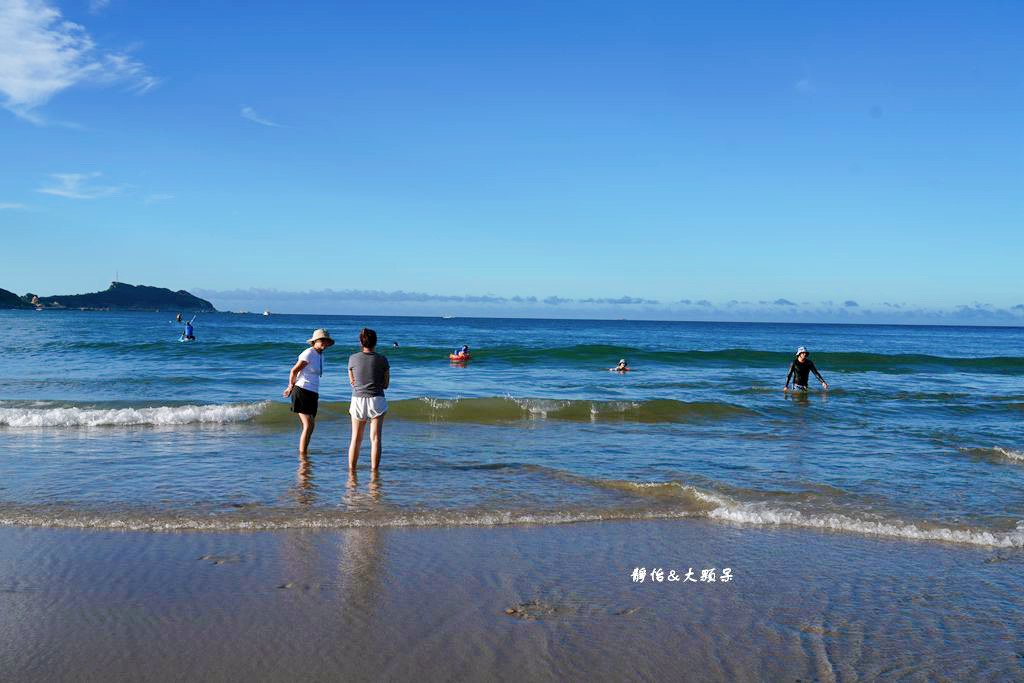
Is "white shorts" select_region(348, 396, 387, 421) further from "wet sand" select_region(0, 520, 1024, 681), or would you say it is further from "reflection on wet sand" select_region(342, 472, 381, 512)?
"wet sand" select_region(0, 520, 1024, 681)

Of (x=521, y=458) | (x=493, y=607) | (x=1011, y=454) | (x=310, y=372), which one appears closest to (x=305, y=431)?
(x=310, y=372)

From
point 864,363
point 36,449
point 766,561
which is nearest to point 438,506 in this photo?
point 766,561

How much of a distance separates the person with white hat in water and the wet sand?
3.82 meters

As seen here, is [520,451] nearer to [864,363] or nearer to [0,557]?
[0,557]

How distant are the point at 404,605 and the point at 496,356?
34.6m

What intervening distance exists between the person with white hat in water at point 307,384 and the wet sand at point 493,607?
3.82 m

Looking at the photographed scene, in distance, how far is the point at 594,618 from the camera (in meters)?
4.75

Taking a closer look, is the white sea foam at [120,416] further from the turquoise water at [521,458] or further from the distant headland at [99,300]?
the distant headland at [99,300]

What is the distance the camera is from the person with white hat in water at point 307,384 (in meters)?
10.1

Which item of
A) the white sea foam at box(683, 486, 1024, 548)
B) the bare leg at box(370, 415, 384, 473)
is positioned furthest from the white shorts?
the white sea foam at box(683, 486, 1024, 548)

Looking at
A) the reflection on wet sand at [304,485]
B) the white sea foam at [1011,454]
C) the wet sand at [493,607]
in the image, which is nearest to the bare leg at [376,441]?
the reflection on wet sand at [304,485]

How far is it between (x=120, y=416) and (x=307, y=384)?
5667 millimetres

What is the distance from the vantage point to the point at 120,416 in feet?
44.9

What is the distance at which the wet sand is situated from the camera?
409cm
